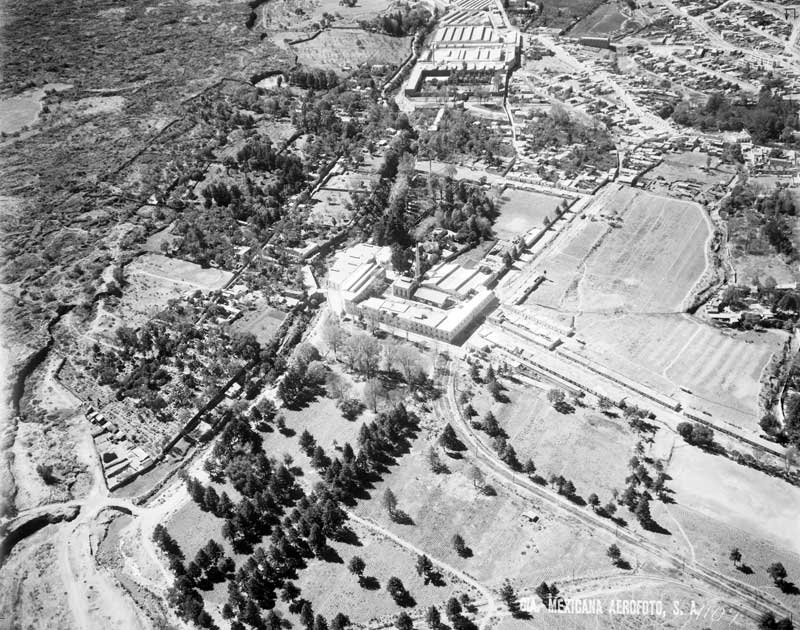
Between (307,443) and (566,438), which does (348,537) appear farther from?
(566,438)

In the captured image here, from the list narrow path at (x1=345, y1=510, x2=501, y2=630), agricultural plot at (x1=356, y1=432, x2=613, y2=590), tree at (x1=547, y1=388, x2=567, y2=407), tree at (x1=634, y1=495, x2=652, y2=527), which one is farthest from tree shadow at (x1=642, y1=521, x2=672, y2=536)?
tree at (x1=547, y1=388, x2=567, y2=407)

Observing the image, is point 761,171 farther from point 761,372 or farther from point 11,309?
point 11,309

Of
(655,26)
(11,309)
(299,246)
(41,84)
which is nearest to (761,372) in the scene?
(299,246)

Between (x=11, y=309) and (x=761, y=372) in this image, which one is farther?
(x=11, y=309)

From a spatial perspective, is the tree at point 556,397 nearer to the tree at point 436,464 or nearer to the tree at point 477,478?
the tree at point 477,478

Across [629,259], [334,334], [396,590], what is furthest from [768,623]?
[629,259]

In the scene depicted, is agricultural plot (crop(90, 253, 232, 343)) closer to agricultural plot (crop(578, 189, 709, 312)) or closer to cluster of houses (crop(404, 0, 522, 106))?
agricultural plot (crop(578, 189, 709, 312))
